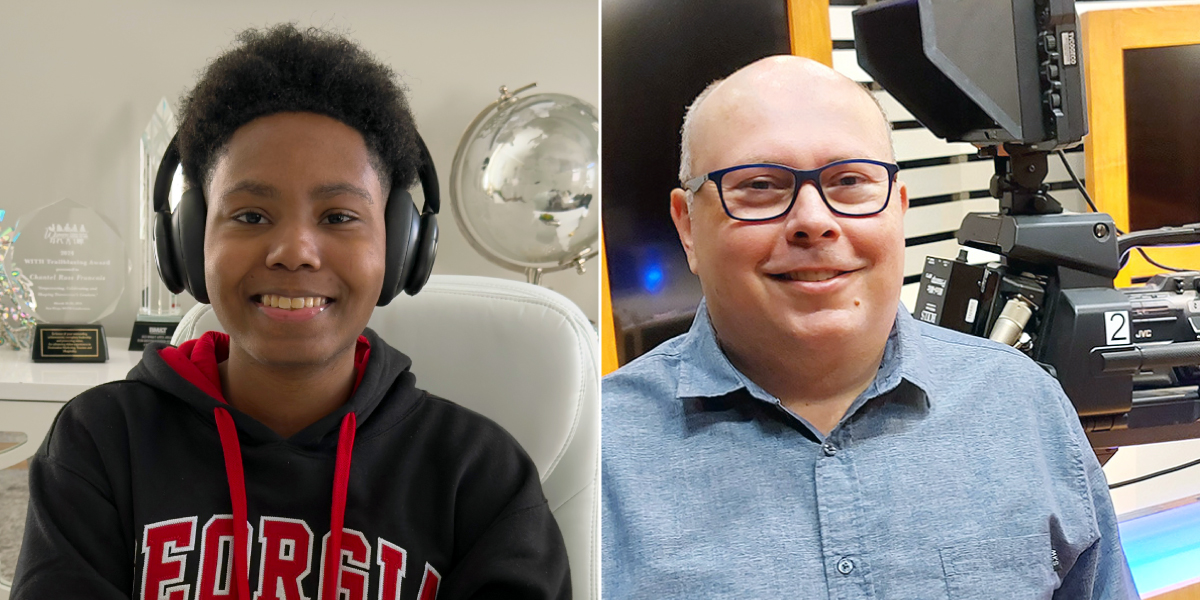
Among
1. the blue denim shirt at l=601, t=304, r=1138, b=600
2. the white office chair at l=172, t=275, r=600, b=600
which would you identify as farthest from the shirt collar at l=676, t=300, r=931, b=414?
the white office chair at l=172, t=275, r=600, b=600

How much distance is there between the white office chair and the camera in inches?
36.2

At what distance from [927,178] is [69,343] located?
98 cm

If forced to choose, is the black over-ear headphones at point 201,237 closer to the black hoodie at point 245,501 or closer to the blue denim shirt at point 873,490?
the black hoodie at point 245,501

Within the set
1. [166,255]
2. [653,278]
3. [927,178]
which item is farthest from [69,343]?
[927,178]

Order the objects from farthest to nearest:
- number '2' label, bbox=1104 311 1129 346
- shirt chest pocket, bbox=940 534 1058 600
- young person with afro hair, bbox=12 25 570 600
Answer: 1. number '2' label, bbox=1104 311 1129 346
2. shirt chest pocket, bbox=940 534 1058 600
3. young person with afro hair, bbox=12 25 570 600

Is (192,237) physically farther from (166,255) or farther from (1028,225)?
(1028,225)

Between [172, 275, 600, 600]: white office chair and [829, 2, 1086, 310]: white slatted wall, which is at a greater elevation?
[829, 2, 1086, 310]: white slatted wall

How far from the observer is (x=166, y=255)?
86cm

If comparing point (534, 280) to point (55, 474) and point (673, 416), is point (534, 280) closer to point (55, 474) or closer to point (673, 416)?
point (673, 416)

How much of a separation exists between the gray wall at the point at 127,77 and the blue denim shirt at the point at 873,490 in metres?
0.32

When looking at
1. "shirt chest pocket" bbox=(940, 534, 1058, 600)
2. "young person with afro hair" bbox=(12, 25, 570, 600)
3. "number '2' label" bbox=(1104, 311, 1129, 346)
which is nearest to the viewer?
"young person with afro hair" bbox=(12, 25, 570, 600)

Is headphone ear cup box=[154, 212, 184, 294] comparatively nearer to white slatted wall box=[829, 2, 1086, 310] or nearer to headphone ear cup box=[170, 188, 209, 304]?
headphone ear cup box=[170, 188, 209, 304]

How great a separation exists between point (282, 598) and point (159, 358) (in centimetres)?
27

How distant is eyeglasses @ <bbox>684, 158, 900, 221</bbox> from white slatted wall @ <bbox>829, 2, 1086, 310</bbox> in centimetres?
9
